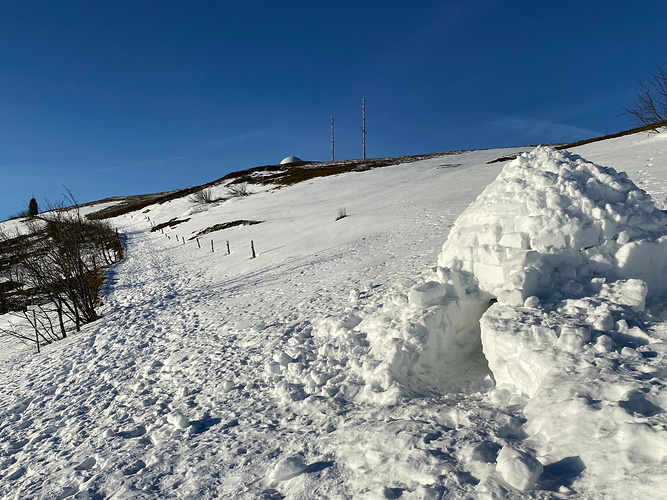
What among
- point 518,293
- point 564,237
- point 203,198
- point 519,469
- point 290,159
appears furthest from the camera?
point 290,159

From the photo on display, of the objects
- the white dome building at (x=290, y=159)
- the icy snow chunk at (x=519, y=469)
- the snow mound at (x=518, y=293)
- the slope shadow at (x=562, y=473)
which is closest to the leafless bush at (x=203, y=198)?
the white dome building at (x=290, y=159)

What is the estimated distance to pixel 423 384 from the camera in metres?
5.05

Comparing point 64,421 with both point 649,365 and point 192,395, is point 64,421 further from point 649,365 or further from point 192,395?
point 649,365

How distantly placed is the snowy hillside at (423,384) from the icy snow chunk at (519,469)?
0.01m

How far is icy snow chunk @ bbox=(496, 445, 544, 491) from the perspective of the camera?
113 inches

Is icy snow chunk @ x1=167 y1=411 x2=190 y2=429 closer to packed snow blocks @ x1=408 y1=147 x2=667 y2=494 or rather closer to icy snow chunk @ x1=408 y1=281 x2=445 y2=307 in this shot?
packed snow blocks @ x1=408 y1=147 x2=667 y2=494

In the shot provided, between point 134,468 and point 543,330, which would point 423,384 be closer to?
point 543,330

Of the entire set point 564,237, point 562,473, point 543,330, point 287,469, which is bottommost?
point 287,469

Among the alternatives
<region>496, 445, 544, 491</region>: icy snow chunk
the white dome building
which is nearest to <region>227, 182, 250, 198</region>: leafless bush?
the white dome building

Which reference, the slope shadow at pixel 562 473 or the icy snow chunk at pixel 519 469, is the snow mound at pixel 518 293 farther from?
the icy snow chunk at pixel 519 469

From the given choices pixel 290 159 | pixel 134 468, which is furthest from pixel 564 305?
pixel 290 159

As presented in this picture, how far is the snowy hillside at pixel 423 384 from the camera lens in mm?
3244

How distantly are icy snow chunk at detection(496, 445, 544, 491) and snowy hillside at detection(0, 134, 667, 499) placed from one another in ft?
0.05

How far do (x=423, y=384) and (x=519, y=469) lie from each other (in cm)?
217
